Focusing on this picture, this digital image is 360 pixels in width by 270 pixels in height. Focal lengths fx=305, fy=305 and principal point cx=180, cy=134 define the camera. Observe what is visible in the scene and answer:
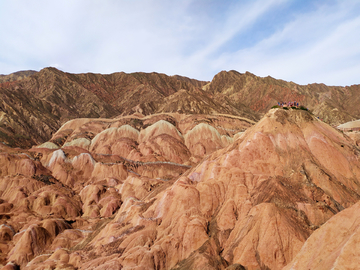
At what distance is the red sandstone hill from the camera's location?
85.2 ft

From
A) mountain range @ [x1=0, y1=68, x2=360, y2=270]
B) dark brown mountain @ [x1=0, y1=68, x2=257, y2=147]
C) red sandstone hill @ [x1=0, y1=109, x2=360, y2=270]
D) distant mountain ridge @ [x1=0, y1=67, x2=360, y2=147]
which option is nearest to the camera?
mountain range @ [x1=0, y1=68, x2=360, y2=270]

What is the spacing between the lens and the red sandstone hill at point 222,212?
26.0 meters

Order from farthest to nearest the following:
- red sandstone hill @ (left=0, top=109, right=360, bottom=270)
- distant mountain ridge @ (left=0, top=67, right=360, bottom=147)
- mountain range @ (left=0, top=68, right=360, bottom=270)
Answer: distant mountain ridge @ (left=0, top=67, right=360, bottom=147) → red sandstone hill @ (left=0, top=109, right=360, bottom=270) → mountain range @ (left=0, top=68, right=360, bottom=270)

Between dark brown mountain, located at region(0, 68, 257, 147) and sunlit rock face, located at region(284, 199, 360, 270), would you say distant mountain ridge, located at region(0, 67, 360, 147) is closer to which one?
dark brown mountain, located at region(0, 68, 257, 147)

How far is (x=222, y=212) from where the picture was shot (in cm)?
3189

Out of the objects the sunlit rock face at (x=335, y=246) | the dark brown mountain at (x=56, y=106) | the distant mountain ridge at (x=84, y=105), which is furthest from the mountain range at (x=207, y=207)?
the distant mountain ridge at (x=84, y=105)

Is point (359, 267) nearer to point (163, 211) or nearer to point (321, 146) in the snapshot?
point (163, 211)

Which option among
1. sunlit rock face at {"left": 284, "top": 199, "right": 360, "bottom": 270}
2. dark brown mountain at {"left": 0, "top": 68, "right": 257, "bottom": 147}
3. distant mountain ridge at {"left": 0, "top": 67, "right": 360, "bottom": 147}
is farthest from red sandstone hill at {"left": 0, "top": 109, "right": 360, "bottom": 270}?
distant mountain ridge at {"left": 0, "top": 67, "right": 360, "bottom": 147}

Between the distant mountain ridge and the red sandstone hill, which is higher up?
the distant mountain ridge

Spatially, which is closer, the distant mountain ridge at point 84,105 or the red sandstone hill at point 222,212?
the red sandstone hill at point 222,212

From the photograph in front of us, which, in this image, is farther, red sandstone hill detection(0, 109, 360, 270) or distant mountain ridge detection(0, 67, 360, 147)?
distant mountain ridge detection(0, 67, 360, 147)

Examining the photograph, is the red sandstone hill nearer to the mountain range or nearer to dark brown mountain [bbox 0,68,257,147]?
the mountain range

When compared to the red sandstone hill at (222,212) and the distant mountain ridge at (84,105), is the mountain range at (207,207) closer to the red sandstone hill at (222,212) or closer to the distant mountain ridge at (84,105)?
the red sandstone hill at (222,212)

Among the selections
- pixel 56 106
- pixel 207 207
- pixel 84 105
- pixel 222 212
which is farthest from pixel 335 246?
pixel 84 105
